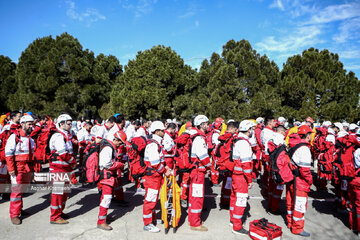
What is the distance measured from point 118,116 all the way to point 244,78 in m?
16.5

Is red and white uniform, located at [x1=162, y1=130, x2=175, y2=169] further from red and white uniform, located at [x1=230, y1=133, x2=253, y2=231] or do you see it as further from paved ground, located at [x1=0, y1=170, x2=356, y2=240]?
red and white uniform, located at [x1=230, y1=133, x2=253, y2=231]

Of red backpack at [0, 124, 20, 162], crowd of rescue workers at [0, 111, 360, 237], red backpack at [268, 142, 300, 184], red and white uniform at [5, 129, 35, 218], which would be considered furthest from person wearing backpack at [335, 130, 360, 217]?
red backpack at [0, 124, 20, 162]

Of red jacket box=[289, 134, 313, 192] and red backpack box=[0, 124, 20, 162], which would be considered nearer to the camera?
red jacket box=[289, 134, 313, 192]

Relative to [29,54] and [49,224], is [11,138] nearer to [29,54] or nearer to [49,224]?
[49,224]

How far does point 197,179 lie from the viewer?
4.85 metres

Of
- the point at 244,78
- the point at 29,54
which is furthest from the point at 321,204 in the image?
the point at 29,54

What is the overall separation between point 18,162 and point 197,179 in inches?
156

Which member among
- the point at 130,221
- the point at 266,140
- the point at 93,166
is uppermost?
the point at 266,140

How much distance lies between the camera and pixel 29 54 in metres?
32.3

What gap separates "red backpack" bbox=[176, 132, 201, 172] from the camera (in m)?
4.98

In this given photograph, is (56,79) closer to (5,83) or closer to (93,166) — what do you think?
(5,83)

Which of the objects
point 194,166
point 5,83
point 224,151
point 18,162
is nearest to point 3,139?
point 18,162

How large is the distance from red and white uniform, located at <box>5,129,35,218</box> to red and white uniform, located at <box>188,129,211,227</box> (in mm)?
3711

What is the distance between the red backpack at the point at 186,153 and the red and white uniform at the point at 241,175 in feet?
2.87
